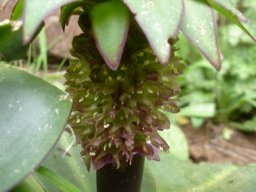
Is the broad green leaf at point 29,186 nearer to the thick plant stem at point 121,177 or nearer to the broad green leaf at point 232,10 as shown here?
the thick plant stem at point 121,177

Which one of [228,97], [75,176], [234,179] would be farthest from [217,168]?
[228,97]

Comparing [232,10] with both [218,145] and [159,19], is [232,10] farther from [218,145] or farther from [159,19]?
[218,145]

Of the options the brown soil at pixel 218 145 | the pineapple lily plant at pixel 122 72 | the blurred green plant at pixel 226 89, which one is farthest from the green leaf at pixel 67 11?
the blurred green plant at pixel 226 89

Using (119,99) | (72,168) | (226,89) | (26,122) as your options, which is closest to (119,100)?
(119,99)

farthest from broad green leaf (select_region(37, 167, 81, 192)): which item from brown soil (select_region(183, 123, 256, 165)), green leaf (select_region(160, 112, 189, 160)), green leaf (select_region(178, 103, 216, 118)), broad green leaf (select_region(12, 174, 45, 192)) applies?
green leaf (select_region(178, 103, 216, 118))

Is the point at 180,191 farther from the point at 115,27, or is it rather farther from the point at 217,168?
the point at 115,27

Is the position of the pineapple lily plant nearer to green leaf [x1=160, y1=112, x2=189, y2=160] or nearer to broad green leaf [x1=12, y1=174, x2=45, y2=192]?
broad green leaf [x1=12, y1=174, x2=45, y2=192]
